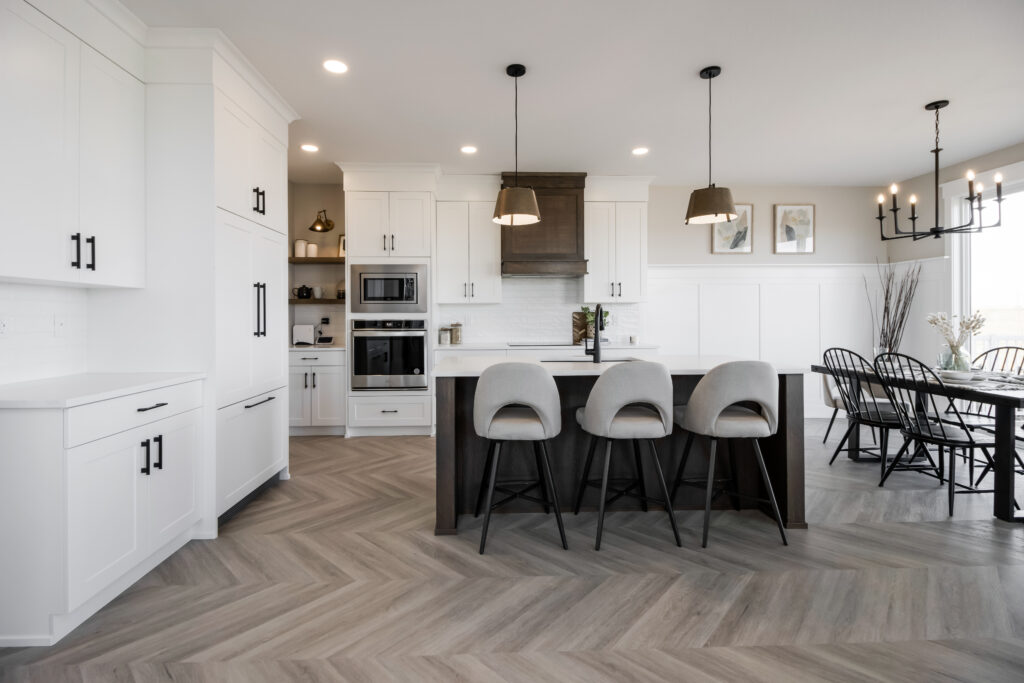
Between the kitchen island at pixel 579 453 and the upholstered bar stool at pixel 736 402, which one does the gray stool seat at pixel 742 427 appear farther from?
the kitchen island at pixel 579 453

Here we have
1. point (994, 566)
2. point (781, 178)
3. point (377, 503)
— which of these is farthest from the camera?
point (781, 178)

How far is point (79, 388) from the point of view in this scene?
7.13 feet

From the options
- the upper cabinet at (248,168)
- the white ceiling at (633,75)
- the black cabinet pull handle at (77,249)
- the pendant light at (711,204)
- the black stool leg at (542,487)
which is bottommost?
the black stool leg at (542,487)

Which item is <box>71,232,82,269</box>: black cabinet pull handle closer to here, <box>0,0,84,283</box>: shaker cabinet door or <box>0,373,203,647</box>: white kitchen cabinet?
<box>0,0,84,283</box>: shaker cabinet door

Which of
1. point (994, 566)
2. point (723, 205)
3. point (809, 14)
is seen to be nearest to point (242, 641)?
point (723, 205)

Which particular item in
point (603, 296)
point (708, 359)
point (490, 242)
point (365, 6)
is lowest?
point (708, 359)

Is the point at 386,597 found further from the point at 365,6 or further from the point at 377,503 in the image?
the point at 365,6

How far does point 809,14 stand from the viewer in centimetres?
269

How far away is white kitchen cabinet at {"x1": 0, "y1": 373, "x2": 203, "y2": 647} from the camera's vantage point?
1.88m

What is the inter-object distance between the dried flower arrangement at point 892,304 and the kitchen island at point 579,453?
3599mm

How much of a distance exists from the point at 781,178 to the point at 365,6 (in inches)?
191

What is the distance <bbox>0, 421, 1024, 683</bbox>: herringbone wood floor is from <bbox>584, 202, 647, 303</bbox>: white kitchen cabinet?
2.92 metres

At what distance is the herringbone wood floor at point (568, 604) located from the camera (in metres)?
→ 1.78

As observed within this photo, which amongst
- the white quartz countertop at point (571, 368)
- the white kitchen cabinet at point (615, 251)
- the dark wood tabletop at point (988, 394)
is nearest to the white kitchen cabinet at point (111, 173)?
the white quartz countertop at point (571, 368)
